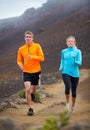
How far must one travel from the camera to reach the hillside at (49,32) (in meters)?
53.2

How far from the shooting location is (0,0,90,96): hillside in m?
53.2

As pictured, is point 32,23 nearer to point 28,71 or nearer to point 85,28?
point 85,28

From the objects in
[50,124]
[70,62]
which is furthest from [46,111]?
[50,124]

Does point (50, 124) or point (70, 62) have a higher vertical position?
point (70, 62)

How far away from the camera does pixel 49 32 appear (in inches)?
2771

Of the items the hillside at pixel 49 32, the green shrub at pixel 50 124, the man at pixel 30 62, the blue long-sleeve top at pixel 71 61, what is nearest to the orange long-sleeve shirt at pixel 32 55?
the man at pixel 30 62

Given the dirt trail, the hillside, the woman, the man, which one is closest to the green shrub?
the dirt trail

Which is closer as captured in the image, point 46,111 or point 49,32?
point 46,111

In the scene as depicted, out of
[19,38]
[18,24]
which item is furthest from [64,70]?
[18,24]

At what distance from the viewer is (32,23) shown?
268 feet

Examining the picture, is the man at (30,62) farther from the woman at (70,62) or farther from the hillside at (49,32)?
the hillside at (49,32)

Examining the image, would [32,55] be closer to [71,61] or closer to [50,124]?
[71,61]

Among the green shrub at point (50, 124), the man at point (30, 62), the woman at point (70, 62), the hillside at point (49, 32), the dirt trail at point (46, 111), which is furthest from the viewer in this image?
the hillside at point (49, 32)

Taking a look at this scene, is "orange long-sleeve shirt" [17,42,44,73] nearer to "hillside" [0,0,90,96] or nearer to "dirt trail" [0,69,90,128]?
"dirt trail" [0,69,90,128]
